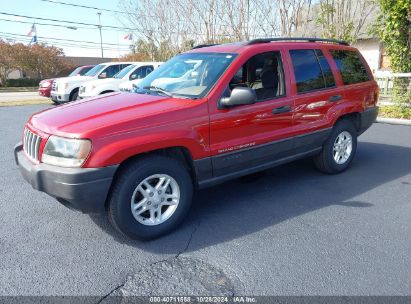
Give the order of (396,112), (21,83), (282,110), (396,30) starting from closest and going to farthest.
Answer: (282,110)
(396,112)
(396,30)
(21,83)

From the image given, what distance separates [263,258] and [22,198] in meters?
3.14

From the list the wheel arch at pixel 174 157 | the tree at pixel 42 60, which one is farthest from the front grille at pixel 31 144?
the tree at pixel 42 60

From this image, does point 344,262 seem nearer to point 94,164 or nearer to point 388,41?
point 94,164

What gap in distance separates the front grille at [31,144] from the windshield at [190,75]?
4.31 feet

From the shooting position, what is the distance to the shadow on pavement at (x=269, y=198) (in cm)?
342

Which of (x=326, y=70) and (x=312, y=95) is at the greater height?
(x=326, y=70)

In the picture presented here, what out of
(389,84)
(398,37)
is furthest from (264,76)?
(398,37)

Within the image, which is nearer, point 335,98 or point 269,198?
point 269,198

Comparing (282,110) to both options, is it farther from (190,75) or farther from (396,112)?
(396,112)

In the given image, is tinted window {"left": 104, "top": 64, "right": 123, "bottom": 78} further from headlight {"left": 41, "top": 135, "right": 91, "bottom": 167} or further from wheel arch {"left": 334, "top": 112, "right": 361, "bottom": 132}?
headlight {"left": 41, "top": 135, "right": 91, "bottom": 167}

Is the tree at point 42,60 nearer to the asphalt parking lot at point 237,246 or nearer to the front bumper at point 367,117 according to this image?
the asphalt parking lot at point 237,246

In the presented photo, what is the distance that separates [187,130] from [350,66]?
3184 millimetres

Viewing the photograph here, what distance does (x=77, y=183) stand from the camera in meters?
2.82

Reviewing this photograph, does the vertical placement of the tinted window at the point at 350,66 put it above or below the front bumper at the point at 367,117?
above
